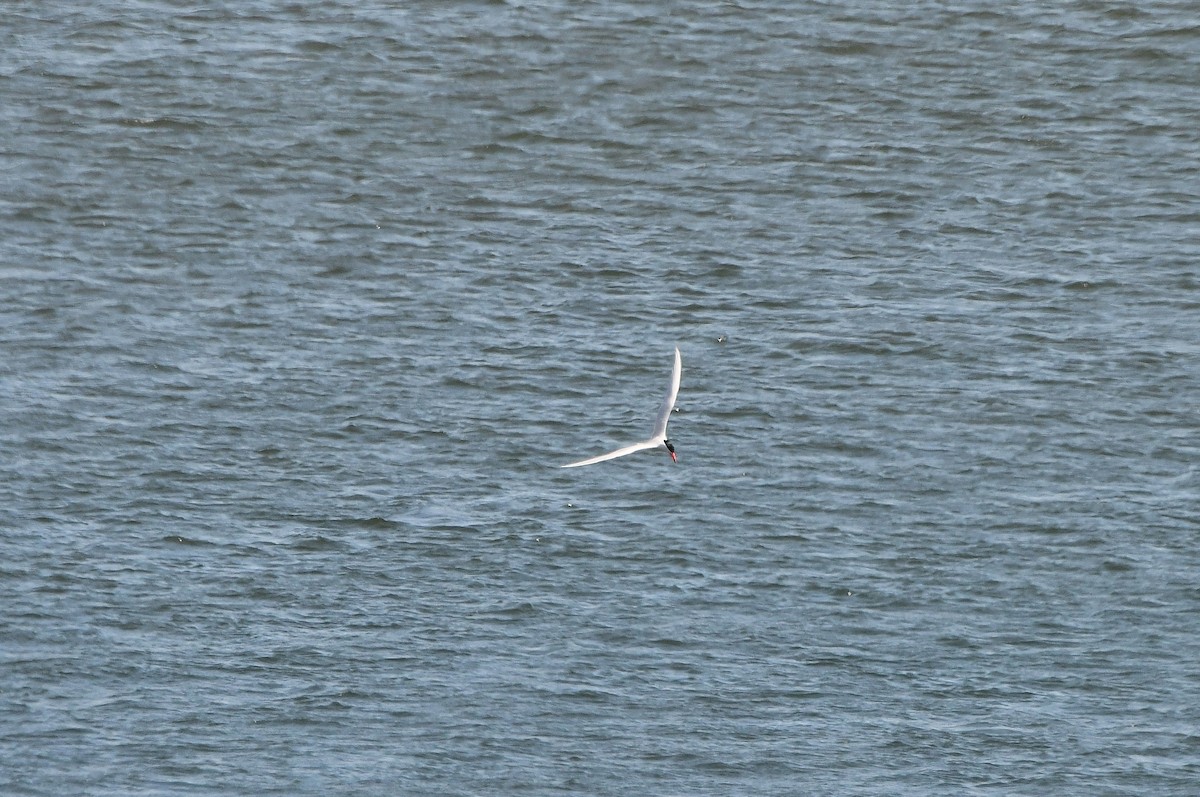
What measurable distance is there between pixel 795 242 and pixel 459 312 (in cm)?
574

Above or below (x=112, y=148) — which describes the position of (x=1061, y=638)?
below

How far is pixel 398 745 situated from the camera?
23.6 m

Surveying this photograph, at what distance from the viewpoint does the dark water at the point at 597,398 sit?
79.6 ft

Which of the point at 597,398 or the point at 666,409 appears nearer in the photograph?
the point at 666,409

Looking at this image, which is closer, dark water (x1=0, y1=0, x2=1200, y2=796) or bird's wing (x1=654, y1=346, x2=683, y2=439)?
bird's wing (x1=654, y1=346, x2=683, y2=439)

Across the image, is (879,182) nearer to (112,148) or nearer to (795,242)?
(795,242)

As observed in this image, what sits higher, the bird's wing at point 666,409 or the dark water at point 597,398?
the bird's wing at point 666,409

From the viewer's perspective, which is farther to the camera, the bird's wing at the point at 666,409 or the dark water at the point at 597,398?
the dark water at the point at 597,398

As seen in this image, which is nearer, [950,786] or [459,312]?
[950,786]

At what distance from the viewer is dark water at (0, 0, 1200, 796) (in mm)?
24250

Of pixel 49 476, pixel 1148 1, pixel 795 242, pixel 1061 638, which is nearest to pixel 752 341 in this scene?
pixel 795 242

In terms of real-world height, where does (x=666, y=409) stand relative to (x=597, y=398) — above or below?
above

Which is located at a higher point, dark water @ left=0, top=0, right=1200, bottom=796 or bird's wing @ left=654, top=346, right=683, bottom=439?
bird's wing @ left=654, top=346, right=683, bottom=439

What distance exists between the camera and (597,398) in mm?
30766
